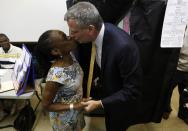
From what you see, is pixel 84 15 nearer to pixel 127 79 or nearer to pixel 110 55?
pixel 110 55

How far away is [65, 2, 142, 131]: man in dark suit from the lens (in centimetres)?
134

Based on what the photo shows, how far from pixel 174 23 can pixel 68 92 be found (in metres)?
0.97

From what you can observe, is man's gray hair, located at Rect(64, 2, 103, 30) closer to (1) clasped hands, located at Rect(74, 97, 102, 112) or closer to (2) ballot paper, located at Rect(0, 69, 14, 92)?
(1) clasped hands, located at Rect(74, 97, 102, 112)

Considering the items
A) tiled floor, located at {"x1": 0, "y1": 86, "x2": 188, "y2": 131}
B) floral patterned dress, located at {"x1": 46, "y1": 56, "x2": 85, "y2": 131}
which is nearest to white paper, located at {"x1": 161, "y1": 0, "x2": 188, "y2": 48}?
floral patterned dress, located at {"x1": 46, "y1": 56, "x2": 85, "y2": 131}

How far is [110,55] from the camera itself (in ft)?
4.80

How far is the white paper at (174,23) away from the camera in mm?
1763

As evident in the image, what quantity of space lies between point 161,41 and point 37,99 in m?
1.91

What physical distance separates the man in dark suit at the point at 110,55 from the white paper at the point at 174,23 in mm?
506

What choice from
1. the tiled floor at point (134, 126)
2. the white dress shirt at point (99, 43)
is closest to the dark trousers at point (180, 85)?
the tiled floor at point (134, 126)

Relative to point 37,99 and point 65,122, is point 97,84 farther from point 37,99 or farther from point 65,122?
point 37,99

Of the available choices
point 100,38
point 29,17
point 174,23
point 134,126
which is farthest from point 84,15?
point 29,17

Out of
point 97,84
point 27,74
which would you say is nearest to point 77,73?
point 97,84

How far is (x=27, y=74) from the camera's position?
6.73 ft

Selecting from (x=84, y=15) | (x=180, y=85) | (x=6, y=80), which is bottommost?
(x=180, y=85)
